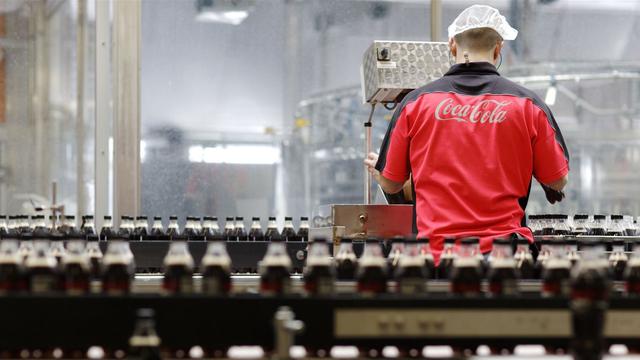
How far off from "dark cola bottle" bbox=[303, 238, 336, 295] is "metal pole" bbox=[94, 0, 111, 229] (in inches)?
161

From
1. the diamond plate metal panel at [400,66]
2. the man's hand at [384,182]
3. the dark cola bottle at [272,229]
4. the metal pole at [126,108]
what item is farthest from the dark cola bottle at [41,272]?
the metal pole at [126,108]

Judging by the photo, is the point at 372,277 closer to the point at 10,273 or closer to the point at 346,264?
the point at 346,264

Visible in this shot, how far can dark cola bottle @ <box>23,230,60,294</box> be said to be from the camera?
2010 mm

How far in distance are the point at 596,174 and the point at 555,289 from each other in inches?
189

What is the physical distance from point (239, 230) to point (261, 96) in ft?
3.67

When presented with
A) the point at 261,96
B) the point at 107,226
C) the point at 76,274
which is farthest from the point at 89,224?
the point at 76,274

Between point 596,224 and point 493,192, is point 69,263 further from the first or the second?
point 596,224

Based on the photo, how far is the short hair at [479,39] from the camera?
3.39 metres

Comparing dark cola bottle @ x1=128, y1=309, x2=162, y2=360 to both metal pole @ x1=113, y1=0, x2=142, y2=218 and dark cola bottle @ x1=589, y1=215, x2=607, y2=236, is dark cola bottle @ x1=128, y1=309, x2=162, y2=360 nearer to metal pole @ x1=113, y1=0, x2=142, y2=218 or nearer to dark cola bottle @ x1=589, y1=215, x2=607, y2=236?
dark cola bottle @ x1=589, y1=215, x2=607, y2=236

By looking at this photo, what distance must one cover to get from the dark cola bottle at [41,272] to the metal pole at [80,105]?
13.3 feet

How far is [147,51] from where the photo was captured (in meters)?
6.24

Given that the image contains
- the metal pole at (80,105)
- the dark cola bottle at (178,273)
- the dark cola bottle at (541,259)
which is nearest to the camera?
the dark cola bottle at (178,273)

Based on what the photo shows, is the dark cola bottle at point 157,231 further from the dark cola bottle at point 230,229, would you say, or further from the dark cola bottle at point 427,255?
the dark cola bottle at point 427,255

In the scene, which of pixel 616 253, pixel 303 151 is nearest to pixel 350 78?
pixel 303 151
